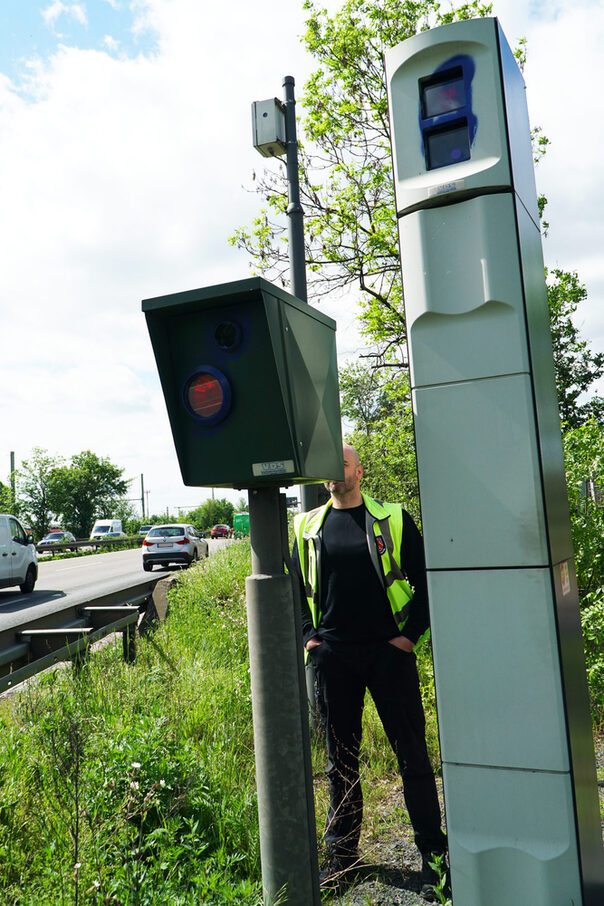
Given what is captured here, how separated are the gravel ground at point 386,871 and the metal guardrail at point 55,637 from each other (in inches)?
89.6

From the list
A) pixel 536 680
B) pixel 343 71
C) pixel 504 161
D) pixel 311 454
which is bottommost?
pixel 536 680

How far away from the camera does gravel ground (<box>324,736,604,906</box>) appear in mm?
2742

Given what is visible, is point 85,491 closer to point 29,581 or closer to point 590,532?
point 29,581

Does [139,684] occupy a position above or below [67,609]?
below

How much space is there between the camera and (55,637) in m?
4.89

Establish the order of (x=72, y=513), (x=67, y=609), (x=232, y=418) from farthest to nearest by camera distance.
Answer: (x=72, y=513) < (x=67, y=609) < (x=232, y=418)

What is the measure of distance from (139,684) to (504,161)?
3.84 m

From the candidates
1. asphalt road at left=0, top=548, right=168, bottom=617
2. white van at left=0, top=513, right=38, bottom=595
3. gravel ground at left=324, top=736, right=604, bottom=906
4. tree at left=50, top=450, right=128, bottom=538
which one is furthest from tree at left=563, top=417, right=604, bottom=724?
tree at left=50, top=450, right=128, bottom=538

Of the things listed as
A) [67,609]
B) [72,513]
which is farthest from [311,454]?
[72,513]

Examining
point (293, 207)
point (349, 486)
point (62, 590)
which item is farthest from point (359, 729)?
point (62, 590)

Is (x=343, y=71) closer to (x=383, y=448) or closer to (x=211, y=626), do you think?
(x=383, y=448)

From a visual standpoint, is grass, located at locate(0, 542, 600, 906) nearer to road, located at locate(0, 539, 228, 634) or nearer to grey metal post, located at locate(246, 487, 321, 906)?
grey metal post, located at locate(246, 487, 321, 906)

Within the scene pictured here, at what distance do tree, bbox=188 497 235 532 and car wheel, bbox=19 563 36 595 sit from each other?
6021 cm

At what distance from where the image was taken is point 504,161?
84.7 inches
